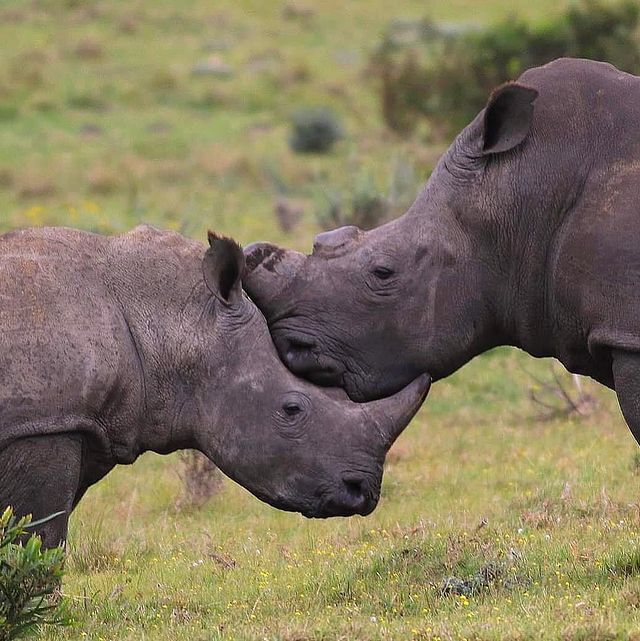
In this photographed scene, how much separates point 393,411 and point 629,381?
106 centimetres

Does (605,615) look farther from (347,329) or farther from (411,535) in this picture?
(411,535)

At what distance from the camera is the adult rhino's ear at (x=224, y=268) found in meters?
6.62

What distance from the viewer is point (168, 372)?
21.7 ft

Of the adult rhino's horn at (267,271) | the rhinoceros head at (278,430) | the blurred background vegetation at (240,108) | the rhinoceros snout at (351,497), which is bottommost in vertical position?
the blurred background vegetation at (240,108)

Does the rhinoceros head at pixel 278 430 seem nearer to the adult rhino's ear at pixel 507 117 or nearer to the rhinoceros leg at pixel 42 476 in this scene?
the rhinoceros leg at pixel 42 476

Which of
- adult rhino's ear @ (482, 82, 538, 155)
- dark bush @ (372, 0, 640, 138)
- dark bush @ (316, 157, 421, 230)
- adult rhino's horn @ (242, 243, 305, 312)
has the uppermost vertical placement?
adult rhino's ear @ (482, 82, 538, 155)

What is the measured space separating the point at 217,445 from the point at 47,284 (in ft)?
3.36

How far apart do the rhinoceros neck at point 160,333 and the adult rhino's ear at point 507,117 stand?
1394 mm

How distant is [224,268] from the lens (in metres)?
6.73

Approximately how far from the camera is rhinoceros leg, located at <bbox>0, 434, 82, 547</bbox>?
20.1 feet

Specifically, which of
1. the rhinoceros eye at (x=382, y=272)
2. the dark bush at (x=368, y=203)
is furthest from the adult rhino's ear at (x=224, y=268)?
the dark bush at (x=368, y=203)

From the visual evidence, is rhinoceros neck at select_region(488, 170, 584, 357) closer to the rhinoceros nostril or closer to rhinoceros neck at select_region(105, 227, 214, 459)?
the rhinoceros nostril

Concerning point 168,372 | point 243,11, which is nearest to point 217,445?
point 168,372

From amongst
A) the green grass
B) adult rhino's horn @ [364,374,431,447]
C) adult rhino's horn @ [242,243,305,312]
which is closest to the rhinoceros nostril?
adult rhino's horn @ [364,374,431,447]
